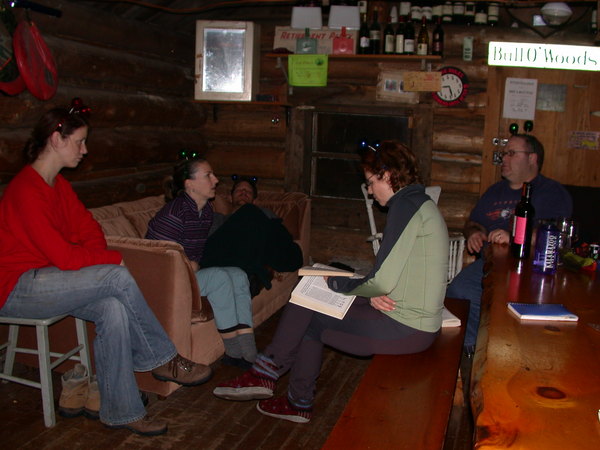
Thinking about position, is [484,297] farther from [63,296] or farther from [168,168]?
[168,168]

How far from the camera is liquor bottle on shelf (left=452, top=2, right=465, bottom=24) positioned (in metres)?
5.23

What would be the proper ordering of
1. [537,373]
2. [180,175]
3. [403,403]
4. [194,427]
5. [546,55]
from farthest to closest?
[546,55] < [180,175] < [194,427] < [403,403] < [537,373]

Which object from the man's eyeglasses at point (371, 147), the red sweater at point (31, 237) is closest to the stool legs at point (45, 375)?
the red sweater at point (31, 237)

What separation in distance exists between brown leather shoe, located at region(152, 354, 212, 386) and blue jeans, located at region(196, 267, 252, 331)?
453 mm

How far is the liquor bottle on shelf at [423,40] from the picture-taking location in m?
5.20

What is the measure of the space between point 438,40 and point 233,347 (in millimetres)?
3128

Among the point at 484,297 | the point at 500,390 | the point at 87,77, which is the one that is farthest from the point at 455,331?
the point at 87,77

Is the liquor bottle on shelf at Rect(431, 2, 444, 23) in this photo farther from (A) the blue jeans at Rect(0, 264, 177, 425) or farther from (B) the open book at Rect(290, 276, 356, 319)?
(A) the blue jeans at Rect(0, 264, 177, 425)

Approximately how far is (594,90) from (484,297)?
3.35 metres

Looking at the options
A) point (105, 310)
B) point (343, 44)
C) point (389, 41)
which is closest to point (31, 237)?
point (105, 310)

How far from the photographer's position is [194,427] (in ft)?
10.2

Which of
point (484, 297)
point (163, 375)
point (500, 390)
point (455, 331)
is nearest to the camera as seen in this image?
point (500, 390)

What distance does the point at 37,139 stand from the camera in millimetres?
3047

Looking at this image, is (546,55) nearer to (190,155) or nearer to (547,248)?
(547,248)
